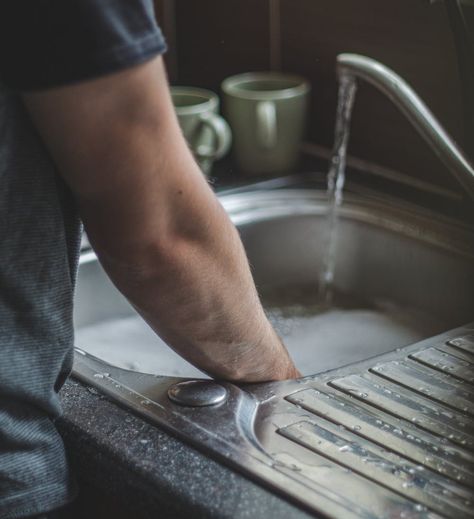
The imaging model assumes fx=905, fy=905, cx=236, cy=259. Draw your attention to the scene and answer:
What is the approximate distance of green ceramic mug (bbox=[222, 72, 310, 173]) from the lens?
55.6 inches

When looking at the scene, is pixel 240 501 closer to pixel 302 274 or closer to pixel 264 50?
pixel 302 274

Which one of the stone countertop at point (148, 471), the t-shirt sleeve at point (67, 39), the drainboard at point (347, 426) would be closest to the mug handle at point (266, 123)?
the drainboard at point (347, 426)

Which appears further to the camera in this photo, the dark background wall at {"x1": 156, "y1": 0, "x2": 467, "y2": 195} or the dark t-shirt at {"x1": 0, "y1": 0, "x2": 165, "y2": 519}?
the dark background wall at {"x1": 156, "y1": 0, "x2": 467, "y2": 195}

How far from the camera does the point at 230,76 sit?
1.64 metres

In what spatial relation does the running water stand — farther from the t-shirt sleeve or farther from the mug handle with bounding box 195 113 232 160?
the t-shirt sleeve

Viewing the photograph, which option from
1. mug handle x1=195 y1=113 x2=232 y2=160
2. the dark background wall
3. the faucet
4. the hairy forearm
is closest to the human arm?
the hairy forearm

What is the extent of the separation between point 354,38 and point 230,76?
12.2 inches

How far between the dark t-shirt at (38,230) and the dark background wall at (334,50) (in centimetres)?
63

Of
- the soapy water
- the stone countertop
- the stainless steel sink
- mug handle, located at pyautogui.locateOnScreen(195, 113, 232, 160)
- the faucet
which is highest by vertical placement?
the faucet

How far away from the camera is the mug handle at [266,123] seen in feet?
4.58

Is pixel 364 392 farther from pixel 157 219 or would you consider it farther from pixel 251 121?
pixel 251 121

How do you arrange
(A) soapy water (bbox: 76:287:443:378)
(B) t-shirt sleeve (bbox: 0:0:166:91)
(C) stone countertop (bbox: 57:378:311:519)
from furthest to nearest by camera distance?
(A) soapy water (bbox: 76:287:443:378) → (C) stone countertop (bbox: 57:378:311:519) → (B) t-shirt sleeve (bbox: 0:0:166:91)

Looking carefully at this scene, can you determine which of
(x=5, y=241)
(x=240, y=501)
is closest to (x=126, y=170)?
(x=5, y=241)

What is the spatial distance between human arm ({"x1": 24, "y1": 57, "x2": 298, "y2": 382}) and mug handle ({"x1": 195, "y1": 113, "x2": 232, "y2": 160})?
0.60 m
